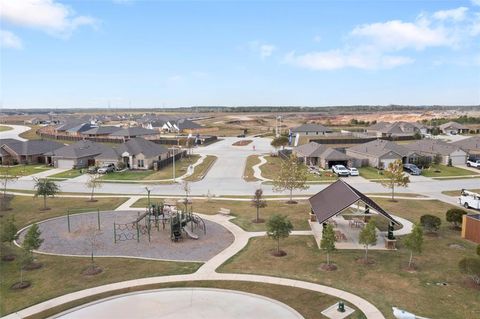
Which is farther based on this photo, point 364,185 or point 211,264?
point 364,185

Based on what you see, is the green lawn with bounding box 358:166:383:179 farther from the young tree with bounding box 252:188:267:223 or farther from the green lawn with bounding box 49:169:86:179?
the green lawn with bounding box 49:169:86:179

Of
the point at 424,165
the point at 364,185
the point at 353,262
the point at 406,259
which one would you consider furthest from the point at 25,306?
the point at 424,165

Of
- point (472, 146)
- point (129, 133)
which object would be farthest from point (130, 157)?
point (472, 146)

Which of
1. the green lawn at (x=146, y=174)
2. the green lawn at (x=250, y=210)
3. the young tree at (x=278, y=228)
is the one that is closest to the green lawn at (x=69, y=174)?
the green lawn at (x=146, y=174)

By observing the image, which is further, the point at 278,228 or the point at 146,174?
the point at 146,174

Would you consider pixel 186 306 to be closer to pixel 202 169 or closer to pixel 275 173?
pixel 275 173

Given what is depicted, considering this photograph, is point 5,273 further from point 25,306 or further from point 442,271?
point 442,271

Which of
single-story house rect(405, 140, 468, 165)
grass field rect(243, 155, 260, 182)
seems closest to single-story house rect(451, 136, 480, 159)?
single-story house rect(405, 140, 468, 165)
